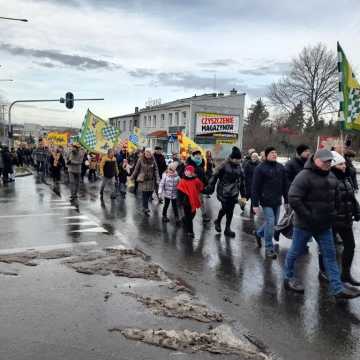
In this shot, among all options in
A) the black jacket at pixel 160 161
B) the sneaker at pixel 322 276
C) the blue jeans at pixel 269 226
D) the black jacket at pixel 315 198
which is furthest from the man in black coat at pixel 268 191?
the black jacket at pixel 160 161

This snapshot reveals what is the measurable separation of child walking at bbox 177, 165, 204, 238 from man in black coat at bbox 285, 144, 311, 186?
200cm

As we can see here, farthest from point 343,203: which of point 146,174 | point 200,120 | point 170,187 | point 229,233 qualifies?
point 200,120

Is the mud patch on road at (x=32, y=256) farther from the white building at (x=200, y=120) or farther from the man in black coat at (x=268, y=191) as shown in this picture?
the white building at (x=200, y=120)

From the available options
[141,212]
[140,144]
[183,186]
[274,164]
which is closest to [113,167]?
[141,212]

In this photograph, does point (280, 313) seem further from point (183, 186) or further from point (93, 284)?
point (183, 186)

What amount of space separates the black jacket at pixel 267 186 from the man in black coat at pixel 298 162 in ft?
2.38

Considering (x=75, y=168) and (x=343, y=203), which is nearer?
(x=343, y=203)

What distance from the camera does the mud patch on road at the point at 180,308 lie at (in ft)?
Result: 14.5

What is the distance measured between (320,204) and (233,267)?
1800mm

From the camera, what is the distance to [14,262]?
20.6 ft

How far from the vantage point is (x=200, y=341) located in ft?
12.7

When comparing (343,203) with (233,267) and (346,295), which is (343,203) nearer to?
(346,295)

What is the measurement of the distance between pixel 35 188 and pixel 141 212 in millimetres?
7576

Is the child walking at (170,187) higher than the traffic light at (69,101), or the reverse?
the traffic light at (69,101)
